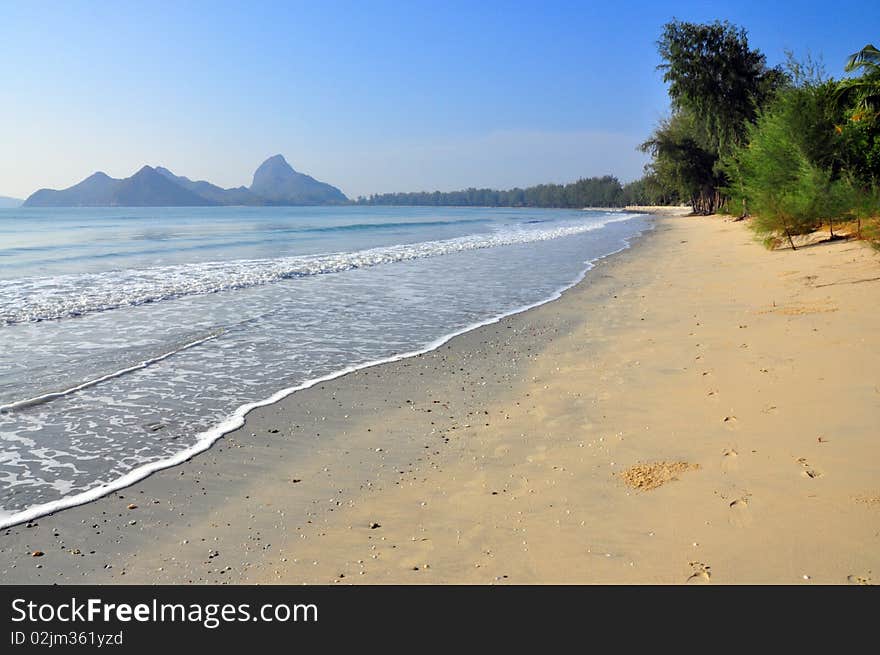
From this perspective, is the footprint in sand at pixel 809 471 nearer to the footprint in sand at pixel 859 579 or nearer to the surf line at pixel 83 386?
the footprint in sand at pixel 859 579

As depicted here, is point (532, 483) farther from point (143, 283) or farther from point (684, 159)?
Result: point (684, 159)

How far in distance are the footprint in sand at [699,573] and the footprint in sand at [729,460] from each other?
1.39 m

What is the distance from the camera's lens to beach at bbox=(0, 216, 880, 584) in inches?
145

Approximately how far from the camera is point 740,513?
4.05m

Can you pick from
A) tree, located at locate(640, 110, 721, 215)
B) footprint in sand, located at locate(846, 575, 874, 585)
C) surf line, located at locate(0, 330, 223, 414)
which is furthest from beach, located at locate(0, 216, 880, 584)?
tree, located at locate(640, 110, 721, 215)

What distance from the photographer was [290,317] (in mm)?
12438

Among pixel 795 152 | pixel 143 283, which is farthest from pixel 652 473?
pixel 795 152

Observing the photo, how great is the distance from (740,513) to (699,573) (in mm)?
801

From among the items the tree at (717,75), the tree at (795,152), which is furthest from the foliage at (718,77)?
the tree at (795,152)

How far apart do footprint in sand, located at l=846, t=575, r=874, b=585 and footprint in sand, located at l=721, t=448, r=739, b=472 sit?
1.42 meters

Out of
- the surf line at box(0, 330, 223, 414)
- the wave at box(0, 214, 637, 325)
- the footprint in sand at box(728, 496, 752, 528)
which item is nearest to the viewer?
the footprint in sand at box(728, 496, 752, 528)

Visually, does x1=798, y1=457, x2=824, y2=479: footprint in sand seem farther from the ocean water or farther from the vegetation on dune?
the vegetation on dune

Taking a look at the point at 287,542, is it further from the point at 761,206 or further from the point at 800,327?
the point at 761,206
